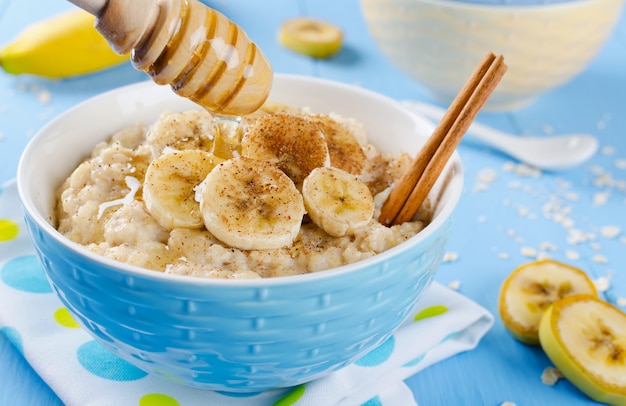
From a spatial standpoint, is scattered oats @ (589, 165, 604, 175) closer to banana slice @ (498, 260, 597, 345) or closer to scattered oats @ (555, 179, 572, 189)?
scattered oats @ (555, 179, 572, 189)

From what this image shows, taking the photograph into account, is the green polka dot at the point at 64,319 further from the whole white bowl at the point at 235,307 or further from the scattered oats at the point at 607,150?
the scattered oats at the point at 607,150

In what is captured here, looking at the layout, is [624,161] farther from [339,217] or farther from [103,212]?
[103,212]

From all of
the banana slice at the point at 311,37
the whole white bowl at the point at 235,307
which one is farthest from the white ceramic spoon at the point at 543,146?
the whole white bowl at the point at 235,307

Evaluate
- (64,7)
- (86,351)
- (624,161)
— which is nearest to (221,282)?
(86,351)

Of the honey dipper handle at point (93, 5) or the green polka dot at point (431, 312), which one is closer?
the honey dipper handle at point (93, 5)

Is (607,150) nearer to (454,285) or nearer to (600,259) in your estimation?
(600,259)

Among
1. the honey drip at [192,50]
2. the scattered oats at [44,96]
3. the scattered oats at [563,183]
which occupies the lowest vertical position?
the scattered oats at [44,96]
